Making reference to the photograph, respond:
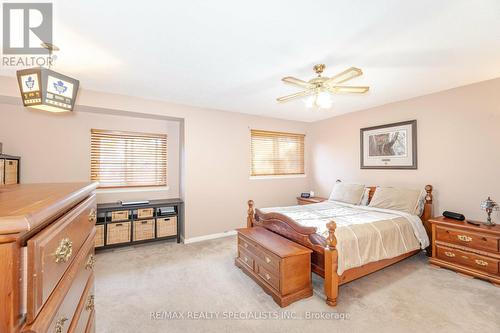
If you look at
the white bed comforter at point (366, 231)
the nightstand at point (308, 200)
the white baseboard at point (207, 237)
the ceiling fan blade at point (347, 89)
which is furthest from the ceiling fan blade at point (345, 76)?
the white baseboard at point (207, 237)

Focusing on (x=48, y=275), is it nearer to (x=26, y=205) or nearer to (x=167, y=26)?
(x=26, y=205)

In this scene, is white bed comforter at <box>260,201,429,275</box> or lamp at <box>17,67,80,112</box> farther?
white bed comforter at <box>260,201,429,275</box>

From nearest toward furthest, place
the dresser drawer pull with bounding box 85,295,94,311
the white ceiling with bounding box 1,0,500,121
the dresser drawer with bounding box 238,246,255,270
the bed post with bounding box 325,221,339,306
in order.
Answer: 1. the dresser drawer pull with bounding box 85,295,94,311
2. the white ceiling with bounding box 1,0,500,121
3. the bed post with bounding box 325,221,339,306
4. the dresser drawer with bounding box 238,246,255,270

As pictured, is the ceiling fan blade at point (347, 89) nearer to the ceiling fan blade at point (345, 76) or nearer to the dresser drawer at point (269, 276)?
the ceiling fan blade at point (345, 76)

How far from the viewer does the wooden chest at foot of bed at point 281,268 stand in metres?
2.23

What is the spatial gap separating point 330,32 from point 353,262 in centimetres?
226

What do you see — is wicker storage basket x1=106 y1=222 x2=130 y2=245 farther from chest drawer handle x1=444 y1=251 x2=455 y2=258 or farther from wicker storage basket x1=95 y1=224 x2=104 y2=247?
chest drawer handle x1=444 y1=251 x2=455 y2=258

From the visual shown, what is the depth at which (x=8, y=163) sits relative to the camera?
9.56ft

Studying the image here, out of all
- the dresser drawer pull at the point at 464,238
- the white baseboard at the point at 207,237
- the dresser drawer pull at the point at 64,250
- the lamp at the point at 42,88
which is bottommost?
the white baseboard at the point at 207,237

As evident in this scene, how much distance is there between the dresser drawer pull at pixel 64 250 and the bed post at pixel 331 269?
2.10 meters

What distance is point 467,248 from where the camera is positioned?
2.80 meters

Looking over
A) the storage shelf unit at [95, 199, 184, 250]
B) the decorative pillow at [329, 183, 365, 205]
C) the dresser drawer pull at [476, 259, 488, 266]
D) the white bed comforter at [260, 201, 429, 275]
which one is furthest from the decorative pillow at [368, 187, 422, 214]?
the storage shelf unit at [95, 199, 184, 250]

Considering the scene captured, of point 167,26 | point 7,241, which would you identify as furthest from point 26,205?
point 167,26

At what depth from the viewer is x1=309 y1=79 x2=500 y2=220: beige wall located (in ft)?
9.79
